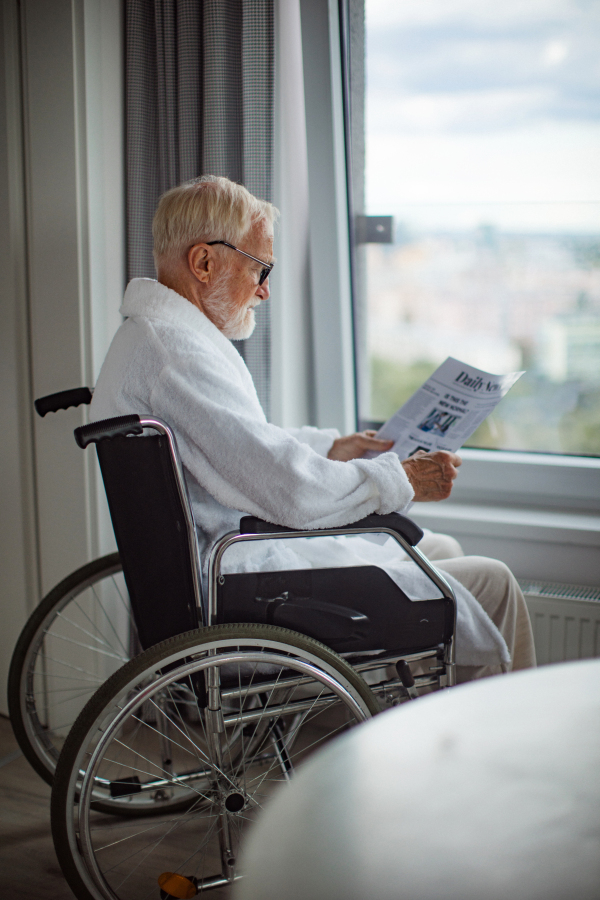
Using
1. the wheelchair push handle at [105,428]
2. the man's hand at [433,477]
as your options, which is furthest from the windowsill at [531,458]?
the wheelchair push handle at [105,428]

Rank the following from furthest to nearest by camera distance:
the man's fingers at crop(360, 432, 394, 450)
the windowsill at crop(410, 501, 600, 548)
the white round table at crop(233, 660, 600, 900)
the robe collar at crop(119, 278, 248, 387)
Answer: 1. the windowsill at crop(410, 501, 600, 548)
2. the man's fingers at crop(360, 432, 394, 450)
3. the robe collar at crop(119, 278, 248, 387)
4. the white round table at crop(233, 660, 600, 900)

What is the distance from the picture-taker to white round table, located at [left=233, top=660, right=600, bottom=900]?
0.34 meters

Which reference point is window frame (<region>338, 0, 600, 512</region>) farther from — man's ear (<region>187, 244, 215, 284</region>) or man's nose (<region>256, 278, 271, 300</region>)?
man's ear (<region>187, 244, 215, 284</region>)

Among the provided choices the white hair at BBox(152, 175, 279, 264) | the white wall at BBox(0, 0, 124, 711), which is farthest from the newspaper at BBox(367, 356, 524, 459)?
the white wall at BBox(0, 0, 124, 711)

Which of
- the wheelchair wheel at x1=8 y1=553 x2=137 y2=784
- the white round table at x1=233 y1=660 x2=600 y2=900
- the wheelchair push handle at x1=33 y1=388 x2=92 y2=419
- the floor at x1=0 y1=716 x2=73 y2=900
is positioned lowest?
the floor at x1=0 y1=716 x2=73 y2=900

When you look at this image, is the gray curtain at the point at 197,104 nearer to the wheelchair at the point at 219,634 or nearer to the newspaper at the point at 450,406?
the newspaper at the point at 450,406

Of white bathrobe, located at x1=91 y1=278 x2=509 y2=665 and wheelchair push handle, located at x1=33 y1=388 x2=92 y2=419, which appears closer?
white bathrobe, located at x1=91 y1=278 x2=509 y2=665

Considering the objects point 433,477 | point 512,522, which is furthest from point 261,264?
point 512,522

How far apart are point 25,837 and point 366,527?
3.24 ft

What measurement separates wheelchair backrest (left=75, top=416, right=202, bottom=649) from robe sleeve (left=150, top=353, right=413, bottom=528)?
0.07m

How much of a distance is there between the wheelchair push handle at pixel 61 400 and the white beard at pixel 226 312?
0.96 ft

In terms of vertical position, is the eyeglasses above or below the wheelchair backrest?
above

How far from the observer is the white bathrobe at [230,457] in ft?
3.75

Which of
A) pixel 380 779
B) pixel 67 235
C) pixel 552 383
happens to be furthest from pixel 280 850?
pixel 552 383
